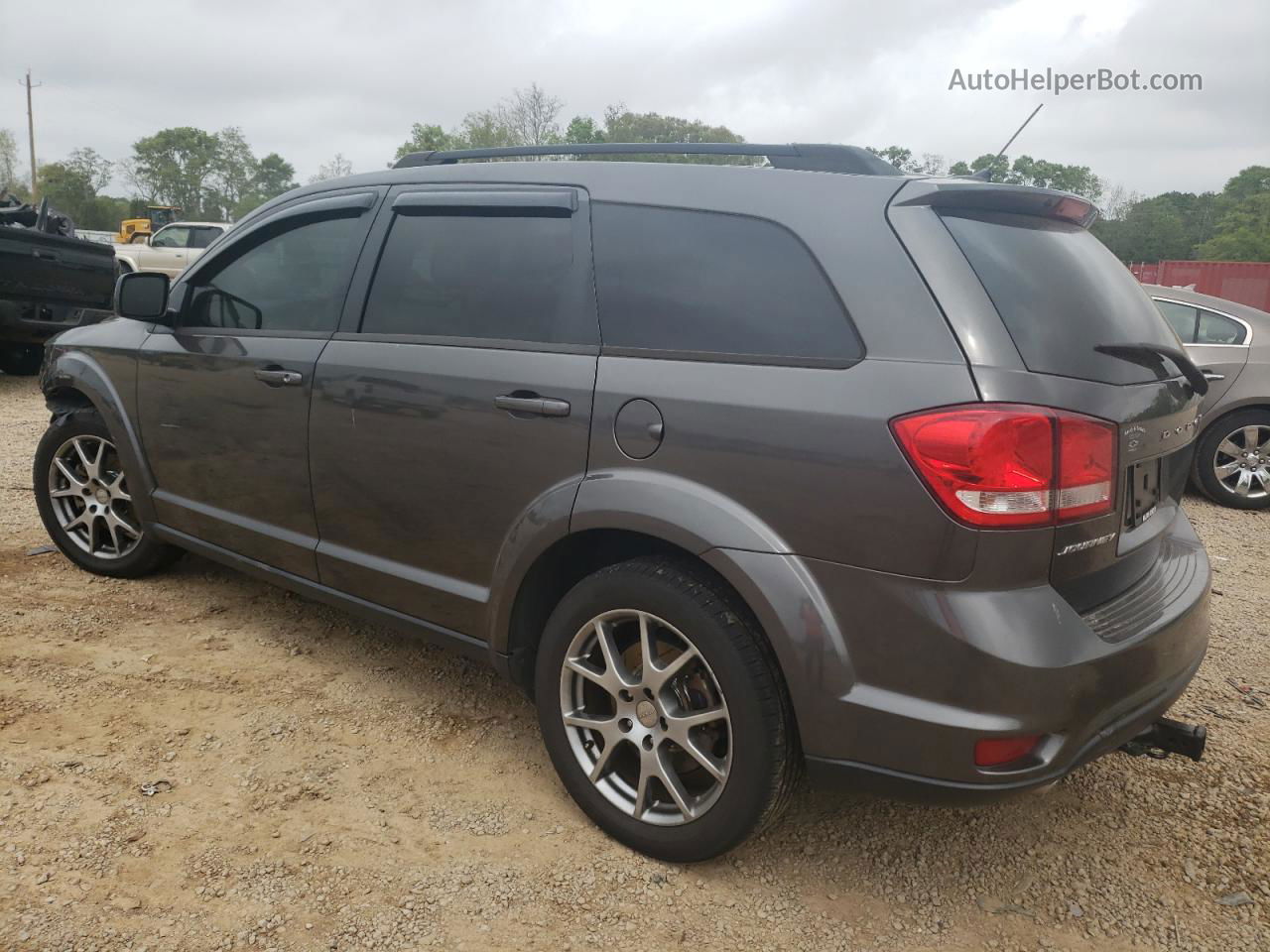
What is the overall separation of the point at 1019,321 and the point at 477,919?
1831mm

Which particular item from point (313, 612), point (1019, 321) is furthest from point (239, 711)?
point (1019, 321)

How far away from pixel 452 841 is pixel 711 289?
1.59 metres

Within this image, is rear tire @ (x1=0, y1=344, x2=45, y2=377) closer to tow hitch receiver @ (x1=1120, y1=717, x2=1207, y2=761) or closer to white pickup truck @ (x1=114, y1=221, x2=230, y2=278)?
white pickup truck @ (x1=114, y1=221, x2=230, y2=278)

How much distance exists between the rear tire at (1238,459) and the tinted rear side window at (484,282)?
5.98 metres

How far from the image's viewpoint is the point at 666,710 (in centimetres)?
231

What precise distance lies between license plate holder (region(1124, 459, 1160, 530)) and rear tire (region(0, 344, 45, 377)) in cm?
1143

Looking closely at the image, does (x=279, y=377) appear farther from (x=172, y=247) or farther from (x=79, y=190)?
(x=79, y=190)

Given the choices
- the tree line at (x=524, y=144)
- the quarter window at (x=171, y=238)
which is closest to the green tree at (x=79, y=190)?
the tree line at (x=524, y=144)

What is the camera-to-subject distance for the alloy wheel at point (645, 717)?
228 cm

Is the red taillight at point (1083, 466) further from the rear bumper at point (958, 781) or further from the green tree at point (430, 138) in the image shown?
the green tree at point (430, 138)

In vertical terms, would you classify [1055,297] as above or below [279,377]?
above

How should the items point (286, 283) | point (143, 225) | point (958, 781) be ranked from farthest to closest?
point (143, 225) < point (286, 283) < point (958, 781)

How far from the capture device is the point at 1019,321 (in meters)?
2.01

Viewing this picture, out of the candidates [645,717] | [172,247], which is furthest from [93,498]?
[172,247]
